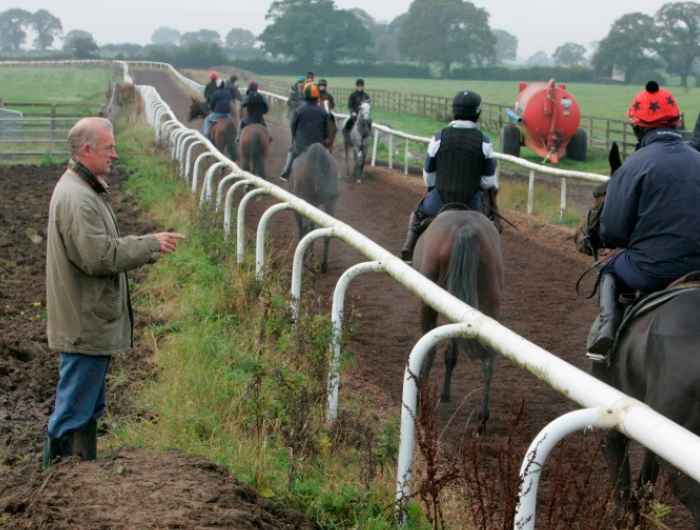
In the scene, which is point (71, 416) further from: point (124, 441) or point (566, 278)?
point (566, 278)

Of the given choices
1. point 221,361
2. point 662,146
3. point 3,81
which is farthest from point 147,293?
point 3,81

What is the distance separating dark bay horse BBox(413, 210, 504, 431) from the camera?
7102mm

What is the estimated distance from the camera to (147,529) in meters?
3.64

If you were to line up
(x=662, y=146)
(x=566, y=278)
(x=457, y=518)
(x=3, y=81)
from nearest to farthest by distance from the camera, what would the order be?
(x=457, y=518) → (x=662, y=146) → (x=566, y=278) → (x=3, y=81)

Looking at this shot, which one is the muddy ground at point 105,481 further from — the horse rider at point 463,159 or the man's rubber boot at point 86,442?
the horse rider at point 463,159

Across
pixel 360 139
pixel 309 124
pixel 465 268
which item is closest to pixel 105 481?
pixel 465 268

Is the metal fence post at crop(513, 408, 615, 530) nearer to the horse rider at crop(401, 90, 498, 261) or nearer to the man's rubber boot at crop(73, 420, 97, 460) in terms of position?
the man's rubber boot at crop(73, 420, 97, 460)

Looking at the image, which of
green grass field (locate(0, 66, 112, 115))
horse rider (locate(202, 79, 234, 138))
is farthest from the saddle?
green grass field (locate(0, 66, 112, 115))

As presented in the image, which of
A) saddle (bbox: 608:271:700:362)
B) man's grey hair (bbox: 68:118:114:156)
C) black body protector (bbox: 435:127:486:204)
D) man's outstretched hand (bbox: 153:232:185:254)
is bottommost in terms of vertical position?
saddle (bbox: 608:271:700:362)

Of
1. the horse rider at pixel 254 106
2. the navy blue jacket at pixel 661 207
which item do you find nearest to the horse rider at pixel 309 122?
the horse rider at pixel 254 106

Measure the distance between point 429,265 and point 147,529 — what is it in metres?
3.97

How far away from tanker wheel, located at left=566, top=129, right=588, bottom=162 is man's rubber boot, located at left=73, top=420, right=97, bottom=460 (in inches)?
1069

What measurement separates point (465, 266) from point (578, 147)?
24.9 m

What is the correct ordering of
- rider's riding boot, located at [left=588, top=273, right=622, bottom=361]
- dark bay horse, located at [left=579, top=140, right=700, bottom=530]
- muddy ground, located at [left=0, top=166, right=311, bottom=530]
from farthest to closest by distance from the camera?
rider's riding boot, located at [left=588, top=273, right=622, bottom=361] → dark bay horse, located at [left=579, top=140, right=700, bottom=530] → muddy ground, located at [left=0, top=166, right=311, bottom=530]
